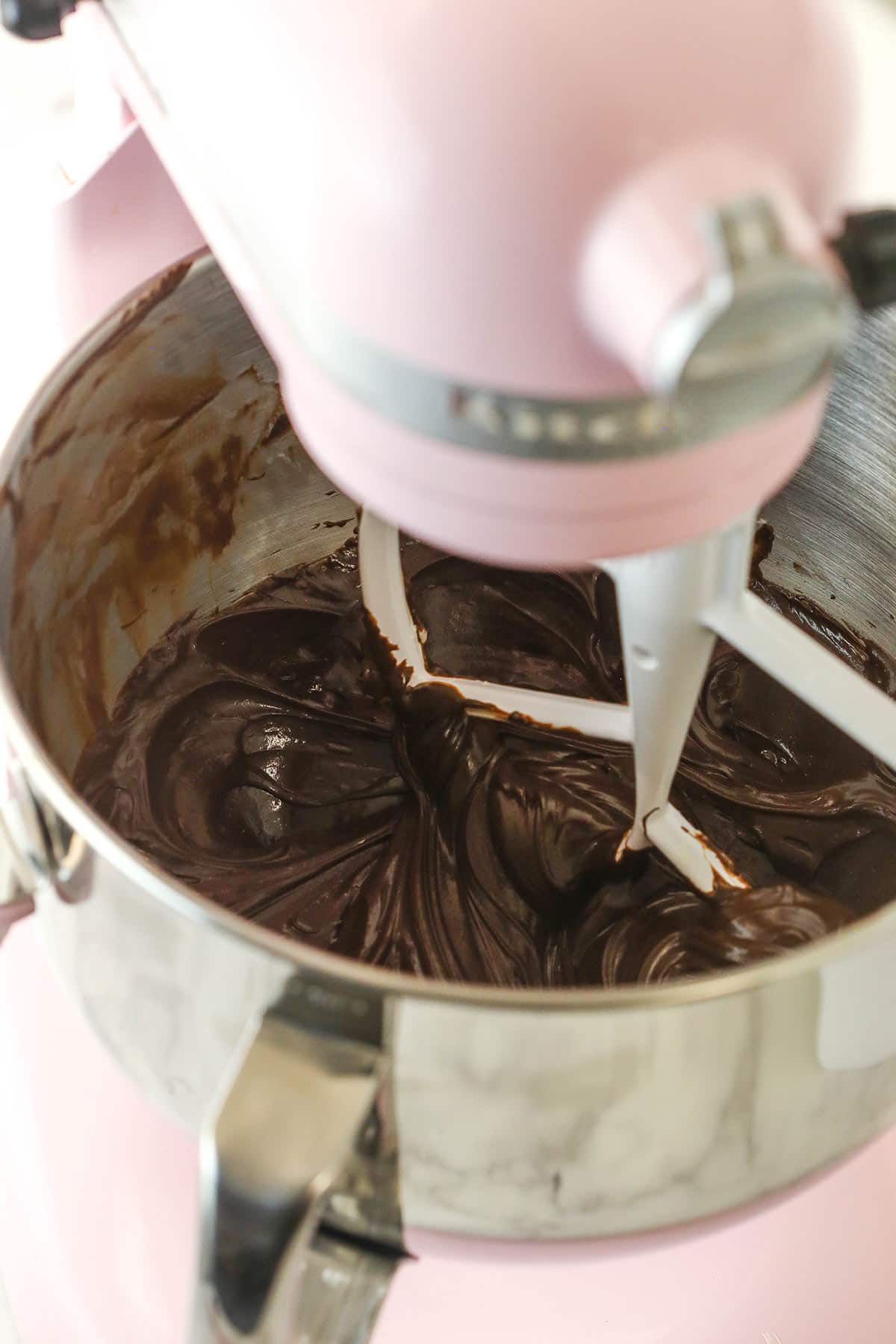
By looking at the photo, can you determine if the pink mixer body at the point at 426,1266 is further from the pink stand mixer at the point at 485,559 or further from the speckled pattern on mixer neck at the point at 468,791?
the speckled pattern on mixer neck at the point at 468,791

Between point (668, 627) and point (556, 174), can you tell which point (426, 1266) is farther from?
point (556, 174)

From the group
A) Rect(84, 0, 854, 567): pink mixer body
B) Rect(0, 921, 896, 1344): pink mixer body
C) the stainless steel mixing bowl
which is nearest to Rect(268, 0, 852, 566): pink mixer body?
Rect(84, 0, 854, 567): pink mixer body

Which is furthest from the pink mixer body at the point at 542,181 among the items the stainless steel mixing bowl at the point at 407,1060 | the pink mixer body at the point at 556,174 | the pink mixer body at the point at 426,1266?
the pink mixer body at the point at 426,1266

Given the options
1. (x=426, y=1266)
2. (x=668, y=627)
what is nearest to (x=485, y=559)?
(x=668, y=627)

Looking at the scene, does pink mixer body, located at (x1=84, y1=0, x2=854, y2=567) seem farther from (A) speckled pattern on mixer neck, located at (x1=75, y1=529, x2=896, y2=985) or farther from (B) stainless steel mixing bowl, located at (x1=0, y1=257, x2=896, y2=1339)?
(A) speckled pattern on mixer neck, located at (x1=75, y1=529, x2=896, y2=985)

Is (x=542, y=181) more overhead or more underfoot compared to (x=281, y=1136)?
more overhead
